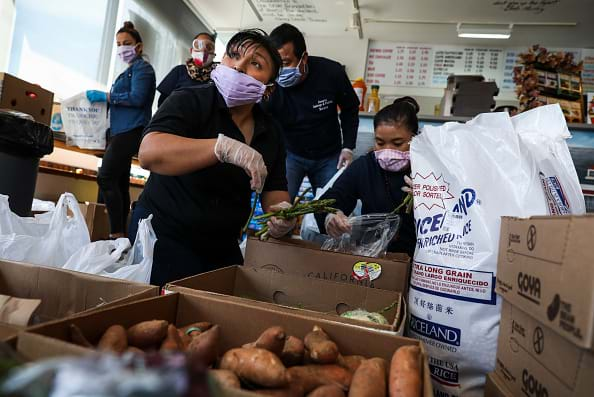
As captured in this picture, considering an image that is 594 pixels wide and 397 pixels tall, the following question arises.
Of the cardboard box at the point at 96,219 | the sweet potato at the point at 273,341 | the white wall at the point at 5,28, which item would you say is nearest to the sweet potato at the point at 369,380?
the sweet potato at the point at 273,341

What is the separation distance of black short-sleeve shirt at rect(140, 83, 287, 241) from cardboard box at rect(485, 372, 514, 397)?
889mm

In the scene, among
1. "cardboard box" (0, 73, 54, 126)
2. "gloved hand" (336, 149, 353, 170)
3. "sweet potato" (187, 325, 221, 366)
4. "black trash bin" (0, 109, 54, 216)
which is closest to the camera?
"sweet potato" (187, 325, 221, 366)

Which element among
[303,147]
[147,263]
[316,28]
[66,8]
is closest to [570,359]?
[147,263]

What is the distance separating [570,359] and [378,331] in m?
0.27

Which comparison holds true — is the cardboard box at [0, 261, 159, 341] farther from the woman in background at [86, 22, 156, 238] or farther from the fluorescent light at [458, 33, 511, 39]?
the fluorescent light at [458, 33, 511, 39]

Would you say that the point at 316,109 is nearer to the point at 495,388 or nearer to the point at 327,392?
the point at 495,388

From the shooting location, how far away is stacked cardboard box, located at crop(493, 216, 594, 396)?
527 millimetres

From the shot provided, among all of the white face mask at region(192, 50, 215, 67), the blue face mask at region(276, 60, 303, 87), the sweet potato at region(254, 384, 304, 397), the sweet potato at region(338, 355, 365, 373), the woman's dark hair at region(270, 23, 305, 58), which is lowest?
the sweet potato at region(254, 384, 304, 397)

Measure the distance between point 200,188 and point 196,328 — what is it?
→ 69cm

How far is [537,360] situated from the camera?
2.20ft

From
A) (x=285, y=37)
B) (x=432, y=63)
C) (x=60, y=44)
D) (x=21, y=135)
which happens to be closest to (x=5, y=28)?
(x=60, y=44)

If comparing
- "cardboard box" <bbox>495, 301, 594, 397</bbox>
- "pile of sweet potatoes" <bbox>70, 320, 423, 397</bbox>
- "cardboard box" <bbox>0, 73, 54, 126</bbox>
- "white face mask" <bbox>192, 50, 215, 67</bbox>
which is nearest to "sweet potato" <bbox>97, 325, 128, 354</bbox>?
"pile of sweet potatoes" <bbox>70, 320, 423, 397</bbox>

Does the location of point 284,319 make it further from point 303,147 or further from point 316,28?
point 316,28

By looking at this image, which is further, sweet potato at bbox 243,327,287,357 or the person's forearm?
the person's forearm
